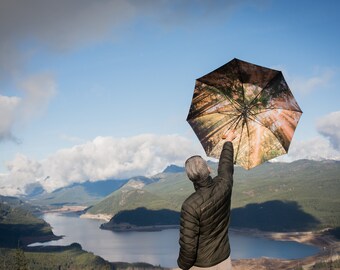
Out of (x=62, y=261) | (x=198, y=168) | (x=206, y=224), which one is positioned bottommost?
(x=62, y=261)

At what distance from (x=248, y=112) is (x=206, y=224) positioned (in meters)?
3.83

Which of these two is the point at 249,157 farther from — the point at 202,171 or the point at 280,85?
the point at 202,171

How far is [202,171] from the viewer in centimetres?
455

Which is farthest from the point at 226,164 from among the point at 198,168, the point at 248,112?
the point at 248,112

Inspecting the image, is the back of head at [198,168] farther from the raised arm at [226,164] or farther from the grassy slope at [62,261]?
the grassy slope at [62,261]

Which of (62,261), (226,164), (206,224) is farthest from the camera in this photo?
(62,261)

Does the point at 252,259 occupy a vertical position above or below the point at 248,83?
below

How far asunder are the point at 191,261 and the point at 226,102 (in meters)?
4.33

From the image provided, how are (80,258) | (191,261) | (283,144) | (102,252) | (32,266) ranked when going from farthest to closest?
1. (102,252)
2. (80,258)
3. (32,266)
4. (283,144)
5. (191,261)

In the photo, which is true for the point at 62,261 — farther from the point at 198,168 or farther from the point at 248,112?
the point at 198,168

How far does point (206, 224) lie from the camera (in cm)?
452

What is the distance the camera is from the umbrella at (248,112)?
7.48m

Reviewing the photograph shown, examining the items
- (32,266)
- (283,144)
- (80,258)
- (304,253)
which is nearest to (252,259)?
(304,253)

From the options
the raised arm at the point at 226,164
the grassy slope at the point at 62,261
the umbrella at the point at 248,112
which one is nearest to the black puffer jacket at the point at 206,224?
the raised arm at the point at 226,164
